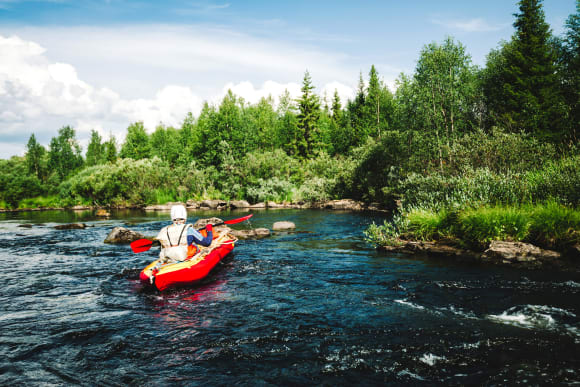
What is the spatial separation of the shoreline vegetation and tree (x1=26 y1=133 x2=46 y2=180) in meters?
0.21

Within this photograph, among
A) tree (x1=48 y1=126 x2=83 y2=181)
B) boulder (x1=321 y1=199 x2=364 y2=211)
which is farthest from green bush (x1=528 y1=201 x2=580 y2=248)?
tree (x1=48 y1=126 x2=83 y2=181)

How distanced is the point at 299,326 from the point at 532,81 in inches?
1318

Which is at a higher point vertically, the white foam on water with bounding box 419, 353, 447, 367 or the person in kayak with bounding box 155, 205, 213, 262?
the person in kayak with bounding box 155, 205, 213, 262

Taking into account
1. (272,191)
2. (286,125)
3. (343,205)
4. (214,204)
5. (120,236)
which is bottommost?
(120,236)

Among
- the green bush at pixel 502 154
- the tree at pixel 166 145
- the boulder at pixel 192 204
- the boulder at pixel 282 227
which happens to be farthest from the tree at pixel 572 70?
the tree at pixel 166 145

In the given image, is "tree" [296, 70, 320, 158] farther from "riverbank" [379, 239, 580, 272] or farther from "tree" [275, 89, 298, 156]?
"riverbank" [379, 239, 580, 272]

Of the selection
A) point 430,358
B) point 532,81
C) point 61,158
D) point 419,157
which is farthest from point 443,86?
point 61,158

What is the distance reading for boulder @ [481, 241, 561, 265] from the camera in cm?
981

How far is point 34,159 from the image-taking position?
→ 57844mm

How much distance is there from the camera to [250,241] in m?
15.9

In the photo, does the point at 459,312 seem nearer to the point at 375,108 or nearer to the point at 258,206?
the point at 258,206

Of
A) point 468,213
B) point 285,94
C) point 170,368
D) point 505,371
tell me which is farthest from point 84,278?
point 285,94

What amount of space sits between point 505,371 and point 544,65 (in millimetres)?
34606

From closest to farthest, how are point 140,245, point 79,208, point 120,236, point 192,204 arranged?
point 140,245 < point 120,236 < point 192,204 < point 79,208
